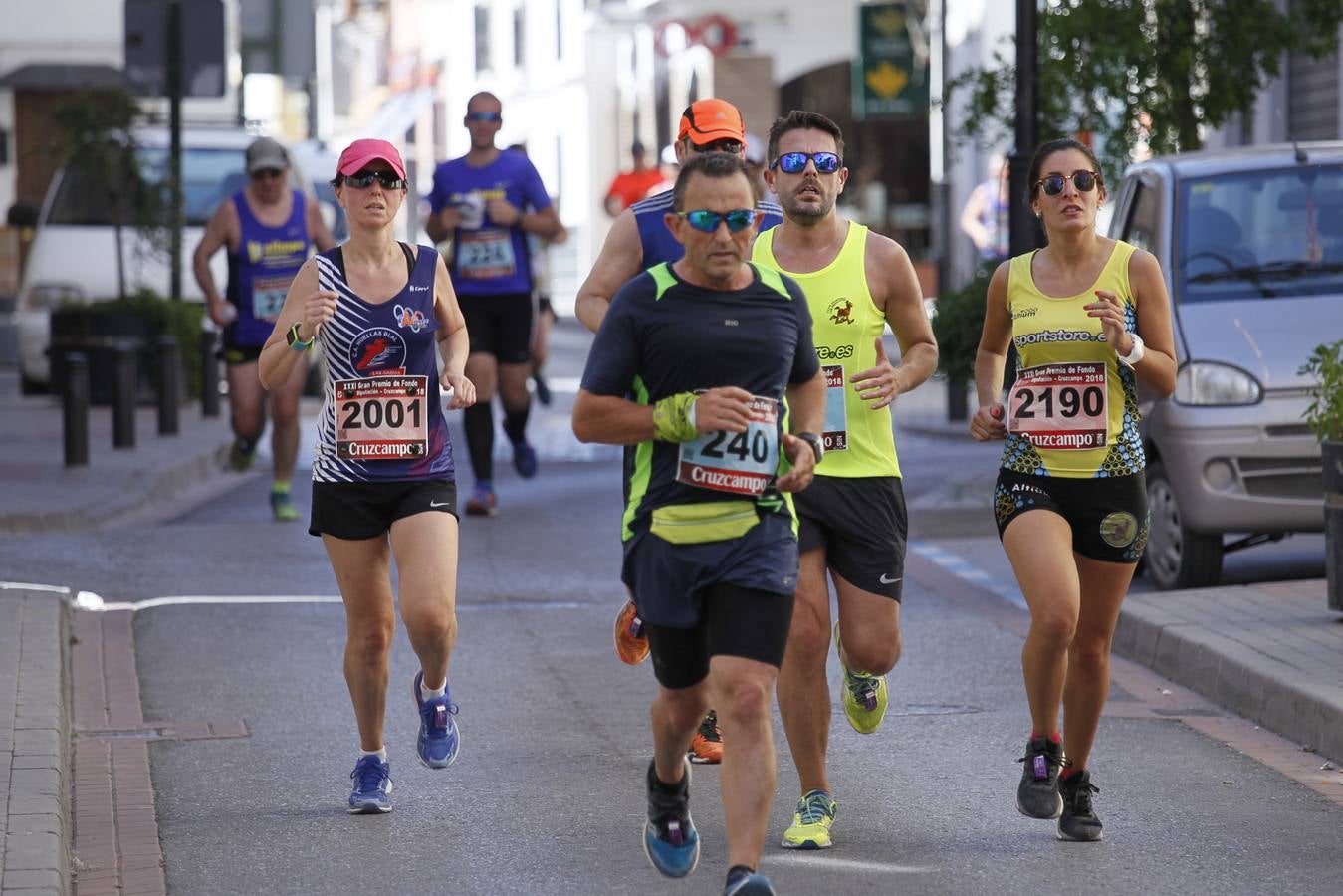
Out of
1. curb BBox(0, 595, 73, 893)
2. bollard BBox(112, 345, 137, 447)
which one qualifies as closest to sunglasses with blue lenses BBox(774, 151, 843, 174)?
curb BBox(0, 595, 73, 893)

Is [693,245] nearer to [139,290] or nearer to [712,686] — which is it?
[712,686]

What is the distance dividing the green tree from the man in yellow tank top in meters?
9.72

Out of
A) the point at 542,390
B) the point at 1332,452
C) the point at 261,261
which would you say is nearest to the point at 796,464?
the point at 1332,452

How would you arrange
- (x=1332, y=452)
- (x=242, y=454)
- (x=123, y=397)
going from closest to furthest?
(x=1332, y=452) → (x=242, y=454) → (x=123, y=397)

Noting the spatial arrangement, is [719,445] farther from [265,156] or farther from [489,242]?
[265,156]

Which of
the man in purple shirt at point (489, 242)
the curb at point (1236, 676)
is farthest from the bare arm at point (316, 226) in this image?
the curb at point (1236, 676)

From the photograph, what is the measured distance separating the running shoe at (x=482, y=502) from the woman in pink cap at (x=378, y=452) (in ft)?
23.0

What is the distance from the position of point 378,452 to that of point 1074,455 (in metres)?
1.86

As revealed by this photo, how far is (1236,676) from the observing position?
8594 millimetres

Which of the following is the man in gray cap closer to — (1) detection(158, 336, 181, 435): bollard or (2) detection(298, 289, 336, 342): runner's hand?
(1) detection(158, 336, 181, 435): bollard

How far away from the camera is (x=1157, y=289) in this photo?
21.6 ft

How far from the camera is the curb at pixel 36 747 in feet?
19.1

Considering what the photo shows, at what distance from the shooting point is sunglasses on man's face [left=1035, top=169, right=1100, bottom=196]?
6.53 meters

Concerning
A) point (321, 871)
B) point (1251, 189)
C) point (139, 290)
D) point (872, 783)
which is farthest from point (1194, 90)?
point (321, 871)
